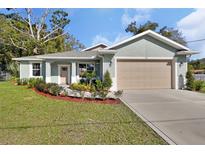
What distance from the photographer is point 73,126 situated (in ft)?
20.0

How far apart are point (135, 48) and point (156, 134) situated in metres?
11.3

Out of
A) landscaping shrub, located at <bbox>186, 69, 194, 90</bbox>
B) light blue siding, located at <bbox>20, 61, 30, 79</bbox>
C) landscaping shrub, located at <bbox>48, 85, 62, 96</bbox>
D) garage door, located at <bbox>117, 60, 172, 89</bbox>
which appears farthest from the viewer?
light blue siding, located at <bbox>20, 61, 30, 79</bbox>

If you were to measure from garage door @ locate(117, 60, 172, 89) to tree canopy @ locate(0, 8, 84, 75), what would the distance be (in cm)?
2009

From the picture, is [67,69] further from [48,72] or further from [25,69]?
[25,69]

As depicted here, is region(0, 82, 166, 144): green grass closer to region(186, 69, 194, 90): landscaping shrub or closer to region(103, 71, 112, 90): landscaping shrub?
region(103, 71, 112, 90): landscaping shrub

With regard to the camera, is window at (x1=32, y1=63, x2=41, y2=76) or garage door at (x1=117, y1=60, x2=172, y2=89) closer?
garage door at (x1=117, y1=60, x2=172, y2=89)

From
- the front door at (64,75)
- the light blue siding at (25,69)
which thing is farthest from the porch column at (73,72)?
the light blue siding at (25,69)

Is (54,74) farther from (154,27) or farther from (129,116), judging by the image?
(154,27)

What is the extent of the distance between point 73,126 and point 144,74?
11008 mm

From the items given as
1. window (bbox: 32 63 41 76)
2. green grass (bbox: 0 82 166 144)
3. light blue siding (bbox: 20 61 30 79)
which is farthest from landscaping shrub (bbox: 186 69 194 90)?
light blue siding (bbox: 20 61 30 79)

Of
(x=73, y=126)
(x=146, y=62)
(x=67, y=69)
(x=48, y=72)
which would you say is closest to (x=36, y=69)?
(x=48, y=72)

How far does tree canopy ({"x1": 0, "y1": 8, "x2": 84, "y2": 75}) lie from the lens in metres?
31.5

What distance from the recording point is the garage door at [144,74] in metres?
15.7
